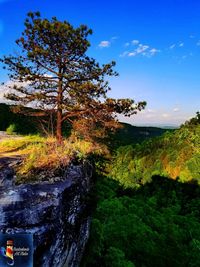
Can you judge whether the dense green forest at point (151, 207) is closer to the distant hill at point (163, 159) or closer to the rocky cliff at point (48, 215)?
the distant hill at point (163, 159)

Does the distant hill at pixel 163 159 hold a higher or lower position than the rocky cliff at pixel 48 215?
lower

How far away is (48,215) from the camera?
26.5 ft

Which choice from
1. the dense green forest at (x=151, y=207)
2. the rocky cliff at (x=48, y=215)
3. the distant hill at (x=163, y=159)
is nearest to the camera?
the rocky cliff at (x=48, y=215)

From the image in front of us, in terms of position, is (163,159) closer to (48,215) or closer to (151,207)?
(151,207)

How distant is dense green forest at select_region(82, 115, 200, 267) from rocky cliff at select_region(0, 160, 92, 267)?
284 cm

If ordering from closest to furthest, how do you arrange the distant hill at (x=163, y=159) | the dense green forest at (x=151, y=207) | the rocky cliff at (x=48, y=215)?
the rocky cliff at (x=48, y=215), the dense green forest at (x=151, y=207), the distant hill at (x=163, y=159)

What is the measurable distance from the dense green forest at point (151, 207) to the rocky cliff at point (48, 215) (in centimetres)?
284

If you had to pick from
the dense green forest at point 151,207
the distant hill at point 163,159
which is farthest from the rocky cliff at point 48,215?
the distant hill at point 163,159

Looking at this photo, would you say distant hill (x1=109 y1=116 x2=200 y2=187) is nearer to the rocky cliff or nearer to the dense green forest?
the dense green forest

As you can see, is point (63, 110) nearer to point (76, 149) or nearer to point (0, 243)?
point (76, 149)

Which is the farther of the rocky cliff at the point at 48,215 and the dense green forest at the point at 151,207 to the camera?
the dense green forest at the point at 151,207

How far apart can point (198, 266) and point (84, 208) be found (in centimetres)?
1731

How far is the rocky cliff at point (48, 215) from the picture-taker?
25.1 feet

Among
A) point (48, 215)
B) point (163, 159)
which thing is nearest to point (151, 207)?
point (163, 159)
